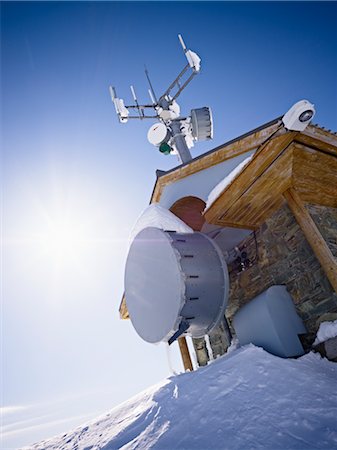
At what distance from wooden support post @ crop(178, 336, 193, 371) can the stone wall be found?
3.49 ft

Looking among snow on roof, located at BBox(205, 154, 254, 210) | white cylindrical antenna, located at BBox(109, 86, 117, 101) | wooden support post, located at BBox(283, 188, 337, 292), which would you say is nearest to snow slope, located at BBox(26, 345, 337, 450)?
wooden support post, located at BBox(283, 188, 337, 292)

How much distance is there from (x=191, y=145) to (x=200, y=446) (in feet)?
24.6

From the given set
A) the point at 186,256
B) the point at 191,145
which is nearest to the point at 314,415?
the point at 186,256

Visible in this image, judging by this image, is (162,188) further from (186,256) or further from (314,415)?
(314,415)

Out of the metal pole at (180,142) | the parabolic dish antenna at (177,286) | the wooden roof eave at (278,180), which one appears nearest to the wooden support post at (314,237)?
the wooden roof eave at (278,180)

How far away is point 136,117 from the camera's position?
891cm

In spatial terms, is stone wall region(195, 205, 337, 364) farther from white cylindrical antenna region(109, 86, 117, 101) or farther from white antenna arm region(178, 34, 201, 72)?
white cylindrical antenna region(109, 86, 117, 101)

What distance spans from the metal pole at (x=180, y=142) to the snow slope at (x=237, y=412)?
5.22 m

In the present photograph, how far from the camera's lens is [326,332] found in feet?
13.8

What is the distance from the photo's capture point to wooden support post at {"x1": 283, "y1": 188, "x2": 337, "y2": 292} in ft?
13.8

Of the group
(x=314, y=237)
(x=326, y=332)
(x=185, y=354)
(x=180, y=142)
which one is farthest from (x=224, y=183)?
(x=185, y=354)

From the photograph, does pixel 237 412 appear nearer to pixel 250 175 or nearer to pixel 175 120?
pixel 250 175

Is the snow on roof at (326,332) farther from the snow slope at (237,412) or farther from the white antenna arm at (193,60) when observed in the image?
the white antenna arm at (193,60)

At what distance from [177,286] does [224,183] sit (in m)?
1.88
